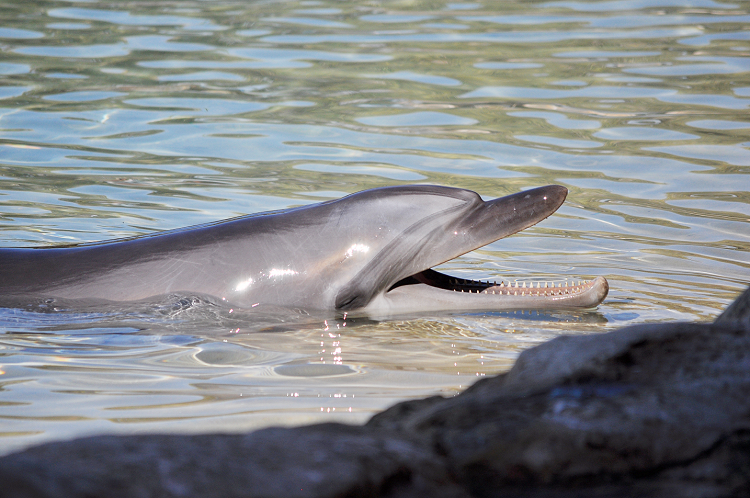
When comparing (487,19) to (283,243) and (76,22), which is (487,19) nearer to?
(76,22)

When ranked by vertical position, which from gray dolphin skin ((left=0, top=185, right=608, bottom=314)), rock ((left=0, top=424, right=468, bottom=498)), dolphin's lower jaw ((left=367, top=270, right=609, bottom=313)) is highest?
rock ((left=0, top=424, right=468, bottom=498))

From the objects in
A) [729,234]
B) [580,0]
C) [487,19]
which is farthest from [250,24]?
[729,234]

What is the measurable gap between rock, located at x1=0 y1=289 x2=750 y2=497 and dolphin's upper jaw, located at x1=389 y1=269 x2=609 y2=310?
2705mm

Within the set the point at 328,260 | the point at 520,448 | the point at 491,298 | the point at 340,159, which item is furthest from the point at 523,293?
the point at 340,159

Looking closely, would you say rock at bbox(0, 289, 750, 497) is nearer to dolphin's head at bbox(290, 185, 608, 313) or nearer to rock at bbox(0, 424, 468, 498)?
rock at bbox(0, 424, 468, 498)

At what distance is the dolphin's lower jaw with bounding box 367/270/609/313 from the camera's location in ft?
17.8

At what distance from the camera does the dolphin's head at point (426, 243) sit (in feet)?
17.5

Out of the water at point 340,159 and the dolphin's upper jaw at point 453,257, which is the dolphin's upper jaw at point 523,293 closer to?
the dolphin's upper jaw at point 453,257

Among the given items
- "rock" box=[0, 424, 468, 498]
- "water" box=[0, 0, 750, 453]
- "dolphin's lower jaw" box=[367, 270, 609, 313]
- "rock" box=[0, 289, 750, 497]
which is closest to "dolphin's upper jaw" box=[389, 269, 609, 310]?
"dolphin's lower jaw" box=[367, 270, 609, 313]

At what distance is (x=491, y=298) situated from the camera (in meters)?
5.50

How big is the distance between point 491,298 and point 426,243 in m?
0.53

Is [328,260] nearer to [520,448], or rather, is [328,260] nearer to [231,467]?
[520,448]

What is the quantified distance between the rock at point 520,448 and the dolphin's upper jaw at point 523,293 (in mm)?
2705

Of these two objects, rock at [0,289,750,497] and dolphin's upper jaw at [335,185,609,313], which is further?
dolphin's upper jaw at [335,185,609,313]
